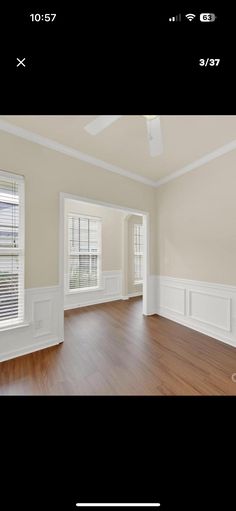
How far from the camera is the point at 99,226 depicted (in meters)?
4.39

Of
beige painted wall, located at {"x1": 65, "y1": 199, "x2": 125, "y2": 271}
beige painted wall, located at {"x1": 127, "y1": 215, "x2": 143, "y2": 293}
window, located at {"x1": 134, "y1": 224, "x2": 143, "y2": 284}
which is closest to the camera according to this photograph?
beige painted wall, located at {"x1": 65, "y1": 199, "x2": 125, "y2": 271}

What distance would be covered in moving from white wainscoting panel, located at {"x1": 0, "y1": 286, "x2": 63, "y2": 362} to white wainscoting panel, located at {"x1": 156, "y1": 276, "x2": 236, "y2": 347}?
1.83 meters

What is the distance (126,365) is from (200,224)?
207cm

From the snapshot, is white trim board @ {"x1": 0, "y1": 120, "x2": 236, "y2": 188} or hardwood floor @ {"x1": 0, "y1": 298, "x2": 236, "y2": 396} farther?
white trim board @ {"x1": 0, "y1": 120, "x2": 236, "y2": 188}

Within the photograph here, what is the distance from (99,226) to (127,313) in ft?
6.66

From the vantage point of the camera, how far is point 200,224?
273cm

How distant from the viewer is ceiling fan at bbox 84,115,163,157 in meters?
1.34

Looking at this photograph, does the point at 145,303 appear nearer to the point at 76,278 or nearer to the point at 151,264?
the point at 151,264

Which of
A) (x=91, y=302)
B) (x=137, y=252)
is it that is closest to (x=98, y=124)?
(x=91, y=302)

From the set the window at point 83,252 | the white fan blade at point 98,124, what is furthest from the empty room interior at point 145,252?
the window at point 83,252

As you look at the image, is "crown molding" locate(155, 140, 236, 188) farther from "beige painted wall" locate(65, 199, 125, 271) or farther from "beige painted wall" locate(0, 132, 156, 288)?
"beige painted wall" locate(65, 199, 125, 271)
